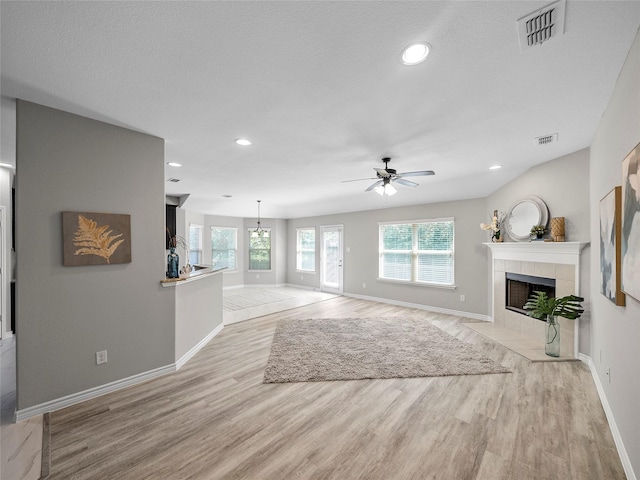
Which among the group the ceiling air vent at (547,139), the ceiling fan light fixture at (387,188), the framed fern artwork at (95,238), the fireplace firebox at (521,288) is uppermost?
the ceiling air vent at (547,139)

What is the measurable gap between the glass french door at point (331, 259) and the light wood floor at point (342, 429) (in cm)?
506

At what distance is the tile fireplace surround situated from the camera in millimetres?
3479

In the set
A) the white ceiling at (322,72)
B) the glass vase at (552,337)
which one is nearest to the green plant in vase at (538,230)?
the white ceiling at (322,72)

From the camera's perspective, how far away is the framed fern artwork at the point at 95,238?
2402 millimetres

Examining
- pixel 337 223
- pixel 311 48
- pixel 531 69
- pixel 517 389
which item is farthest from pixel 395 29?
pixel 337 223

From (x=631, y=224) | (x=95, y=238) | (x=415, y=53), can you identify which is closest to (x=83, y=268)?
(x=95, y=238)

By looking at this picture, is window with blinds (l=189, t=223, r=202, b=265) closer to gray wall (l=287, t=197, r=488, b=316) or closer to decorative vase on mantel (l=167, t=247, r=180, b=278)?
gray wall (l=287, t=197, r=488, b=316)

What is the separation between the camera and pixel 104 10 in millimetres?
1347

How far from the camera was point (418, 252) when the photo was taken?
618 cm

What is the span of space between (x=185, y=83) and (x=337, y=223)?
20.1 ft

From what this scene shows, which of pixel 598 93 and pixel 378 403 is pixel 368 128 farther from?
pixel 378 403

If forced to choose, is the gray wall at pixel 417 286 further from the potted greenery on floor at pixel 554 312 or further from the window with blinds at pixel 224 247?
the window with blinds at pixel 224 247

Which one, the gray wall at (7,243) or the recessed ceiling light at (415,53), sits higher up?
the recessed ceiling light at (415,53)

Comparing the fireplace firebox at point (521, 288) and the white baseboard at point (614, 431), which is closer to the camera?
the white baseboard at point (614, 431)
